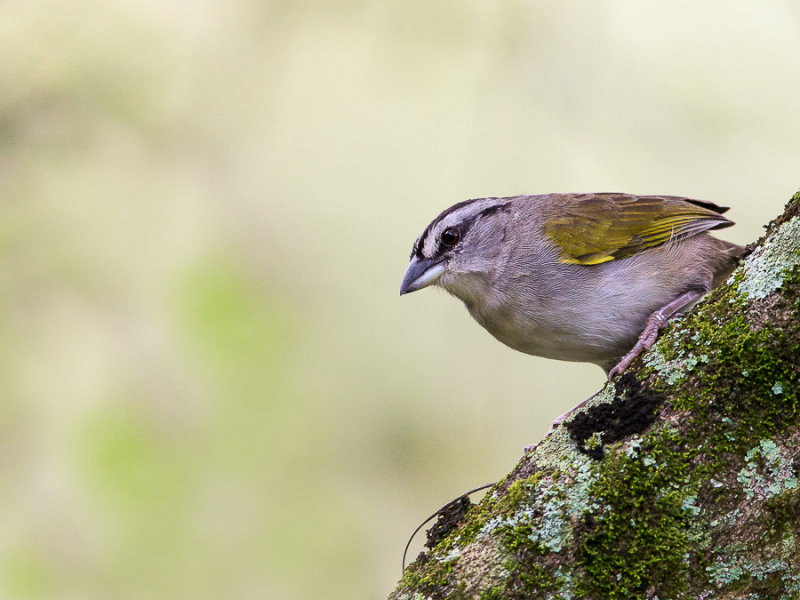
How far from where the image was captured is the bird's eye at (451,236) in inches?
149

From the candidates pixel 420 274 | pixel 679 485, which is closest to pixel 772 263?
pixel 679 485

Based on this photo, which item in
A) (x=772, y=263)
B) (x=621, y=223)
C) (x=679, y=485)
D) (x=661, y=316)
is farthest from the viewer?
(x=621, y=223)

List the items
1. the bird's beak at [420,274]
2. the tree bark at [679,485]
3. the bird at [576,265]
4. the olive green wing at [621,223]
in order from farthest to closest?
the bird's beak at [420,274]
the olive green wing at [621,223]
the bird at [576,265]
the tree bark at [679,485]

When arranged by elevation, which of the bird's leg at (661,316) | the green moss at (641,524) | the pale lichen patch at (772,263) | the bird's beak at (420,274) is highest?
the bird's beak at (420,274)

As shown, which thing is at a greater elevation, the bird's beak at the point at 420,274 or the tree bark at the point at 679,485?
the bird's beak at the point at 420,274

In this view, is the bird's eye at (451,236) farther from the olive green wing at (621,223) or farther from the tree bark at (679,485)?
the tree bark at (679,485)

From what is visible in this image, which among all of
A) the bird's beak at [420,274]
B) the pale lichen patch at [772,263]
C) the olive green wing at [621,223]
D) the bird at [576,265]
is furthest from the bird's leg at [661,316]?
the bird's beak at [420,274]

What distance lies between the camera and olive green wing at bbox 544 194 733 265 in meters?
3.45

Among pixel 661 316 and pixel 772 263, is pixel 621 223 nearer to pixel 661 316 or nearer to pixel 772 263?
pixel 661 316

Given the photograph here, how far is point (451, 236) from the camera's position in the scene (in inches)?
150

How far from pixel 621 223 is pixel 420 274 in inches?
37.6

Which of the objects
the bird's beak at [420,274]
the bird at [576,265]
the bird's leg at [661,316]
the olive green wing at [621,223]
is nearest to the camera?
the bird's leg at [661,316]

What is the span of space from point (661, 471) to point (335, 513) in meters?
2.07

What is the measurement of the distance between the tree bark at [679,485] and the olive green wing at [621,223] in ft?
4.35
